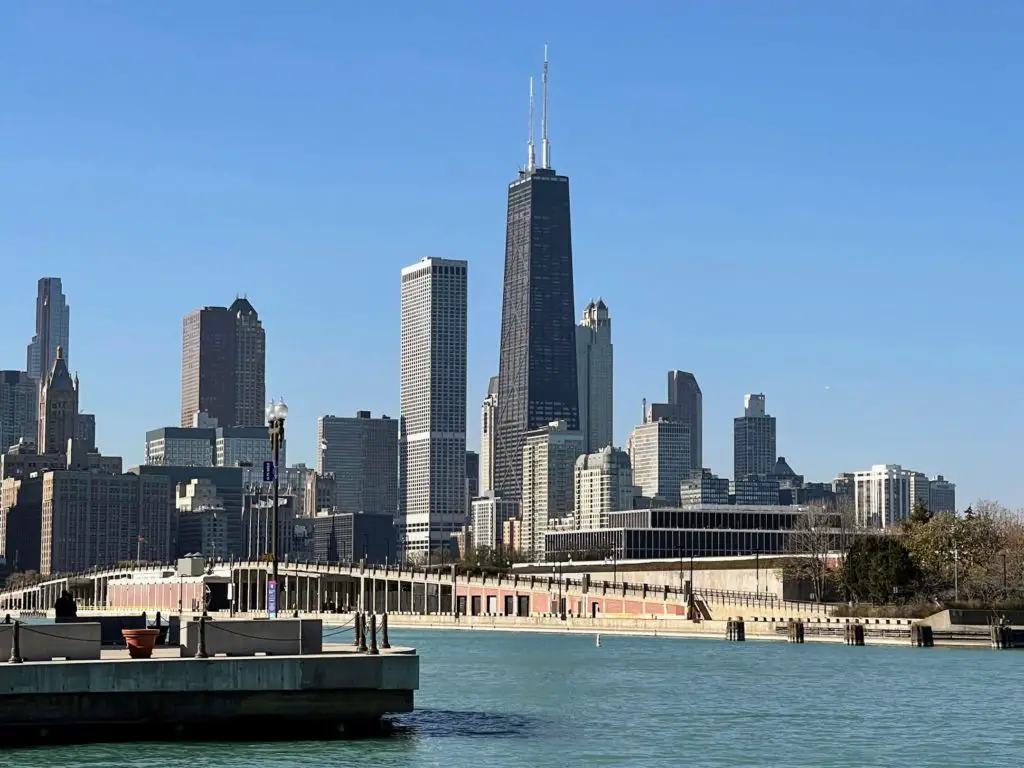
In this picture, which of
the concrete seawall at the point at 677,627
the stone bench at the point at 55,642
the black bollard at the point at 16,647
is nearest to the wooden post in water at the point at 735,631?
the concrete seawall at the point at 677,627

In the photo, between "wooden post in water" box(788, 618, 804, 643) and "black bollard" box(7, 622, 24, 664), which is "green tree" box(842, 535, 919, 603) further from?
"black bollard" box(7, 622, 24, 664)

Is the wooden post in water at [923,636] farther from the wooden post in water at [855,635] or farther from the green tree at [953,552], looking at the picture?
the green tree at [953,552]

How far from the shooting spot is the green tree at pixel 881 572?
491ft

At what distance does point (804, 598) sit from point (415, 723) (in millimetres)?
119659

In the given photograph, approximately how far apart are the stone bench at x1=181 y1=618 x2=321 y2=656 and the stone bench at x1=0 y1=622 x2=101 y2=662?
2627 millimetres

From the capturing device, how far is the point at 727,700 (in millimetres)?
73250

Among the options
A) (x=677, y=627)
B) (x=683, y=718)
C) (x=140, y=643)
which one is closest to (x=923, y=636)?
(x=677, y=627)

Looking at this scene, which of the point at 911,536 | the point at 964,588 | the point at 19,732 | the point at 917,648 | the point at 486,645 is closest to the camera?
the point at 19,732

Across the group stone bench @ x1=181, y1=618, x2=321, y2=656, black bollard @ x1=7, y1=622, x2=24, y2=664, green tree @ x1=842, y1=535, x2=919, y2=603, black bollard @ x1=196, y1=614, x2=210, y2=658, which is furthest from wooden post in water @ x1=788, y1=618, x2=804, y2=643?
black bollard @ x1=7, y1=622, x2=24, y2=664

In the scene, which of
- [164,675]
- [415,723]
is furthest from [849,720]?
[164,675]

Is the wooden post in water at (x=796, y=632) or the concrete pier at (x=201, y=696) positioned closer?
the concrete pier at (x=201, y=696)

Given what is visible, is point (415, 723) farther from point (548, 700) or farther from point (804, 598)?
point (804, 598)

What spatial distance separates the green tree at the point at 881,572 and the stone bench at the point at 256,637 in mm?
104336

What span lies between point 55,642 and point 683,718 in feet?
80.3
